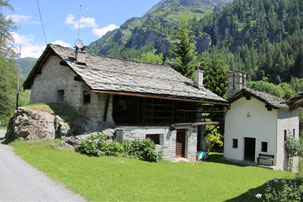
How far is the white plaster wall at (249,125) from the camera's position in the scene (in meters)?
18.6

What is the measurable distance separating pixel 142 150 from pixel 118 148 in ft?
5.04

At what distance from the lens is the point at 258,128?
19281 millimetres

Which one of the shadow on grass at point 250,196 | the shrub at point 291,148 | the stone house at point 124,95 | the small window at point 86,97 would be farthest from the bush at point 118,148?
the shrub at point 291,148

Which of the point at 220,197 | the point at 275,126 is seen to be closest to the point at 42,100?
the point at 220,197

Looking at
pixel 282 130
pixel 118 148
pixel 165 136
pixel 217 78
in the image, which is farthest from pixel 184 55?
pixel 118 148

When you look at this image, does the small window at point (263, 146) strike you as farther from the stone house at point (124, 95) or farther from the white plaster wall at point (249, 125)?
the stone house at point (124, 95)

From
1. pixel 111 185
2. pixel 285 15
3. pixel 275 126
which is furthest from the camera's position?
pixel 285 15

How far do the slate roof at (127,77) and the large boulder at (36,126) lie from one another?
2647 mm

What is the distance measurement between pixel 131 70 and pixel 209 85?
41.8ft

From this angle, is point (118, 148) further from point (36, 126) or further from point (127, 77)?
point (127, 77)

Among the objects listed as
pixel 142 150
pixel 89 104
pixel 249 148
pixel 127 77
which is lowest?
pixel 249 148

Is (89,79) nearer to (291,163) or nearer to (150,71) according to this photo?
(150,71)

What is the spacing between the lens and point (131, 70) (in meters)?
18.1

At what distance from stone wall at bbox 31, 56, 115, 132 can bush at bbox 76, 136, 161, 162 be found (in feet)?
3.94
